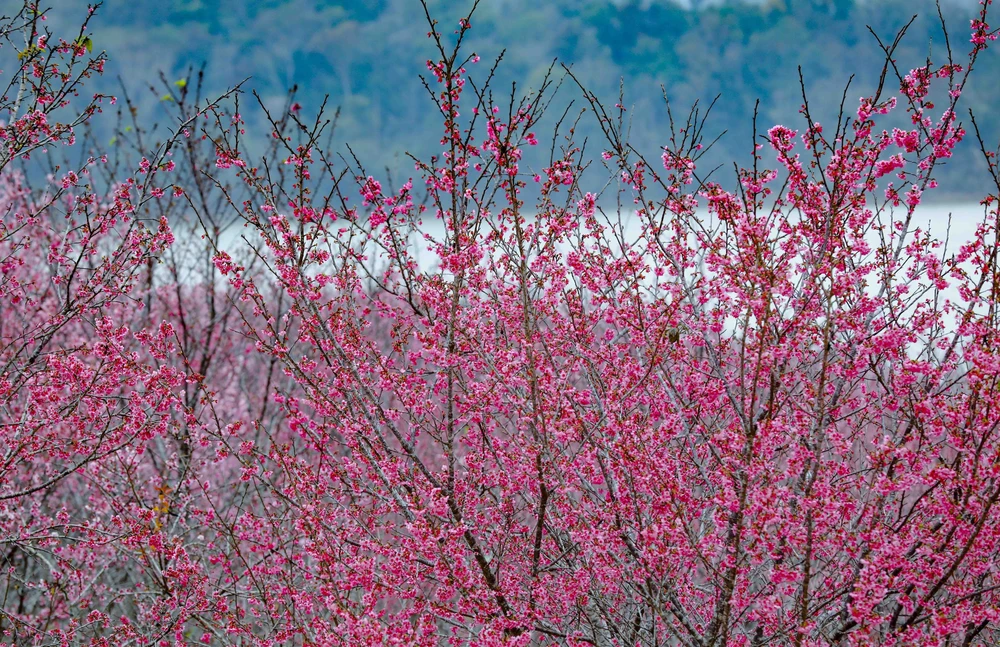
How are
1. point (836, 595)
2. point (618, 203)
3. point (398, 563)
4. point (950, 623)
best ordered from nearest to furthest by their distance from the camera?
1. point (950, 623)
2. point (836, 595)
3. point (398, 563)
4. point (618, 203)

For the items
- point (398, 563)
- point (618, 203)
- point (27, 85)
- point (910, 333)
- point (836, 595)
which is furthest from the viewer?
point (27, 85)

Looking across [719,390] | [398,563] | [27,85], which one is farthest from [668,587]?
[27,85]

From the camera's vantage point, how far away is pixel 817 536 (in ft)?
12.6

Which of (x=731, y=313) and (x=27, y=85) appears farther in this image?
(x=27, y=85)

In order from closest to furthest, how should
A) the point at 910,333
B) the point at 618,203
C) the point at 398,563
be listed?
the point at 910,333
the point at 398,563
the point at 618,203

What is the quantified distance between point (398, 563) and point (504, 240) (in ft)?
7.24

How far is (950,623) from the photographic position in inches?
139

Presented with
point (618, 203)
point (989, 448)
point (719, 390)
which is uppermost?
point (618, 203)

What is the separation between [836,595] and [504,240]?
9.52 feet

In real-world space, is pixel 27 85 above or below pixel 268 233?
above

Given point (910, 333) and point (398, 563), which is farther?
point (398, 563)

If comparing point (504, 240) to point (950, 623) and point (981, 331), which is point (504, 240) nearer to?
point (981, 331)

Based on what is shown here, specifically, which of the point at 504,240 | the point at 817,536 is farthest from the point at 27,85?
the point at 817,536

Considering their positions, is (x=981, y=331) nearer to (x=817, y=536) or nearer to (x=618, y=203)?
Answer: (x=817, y=536)
